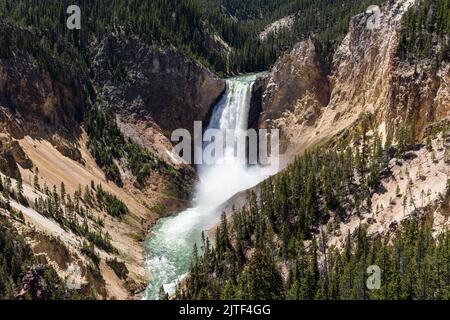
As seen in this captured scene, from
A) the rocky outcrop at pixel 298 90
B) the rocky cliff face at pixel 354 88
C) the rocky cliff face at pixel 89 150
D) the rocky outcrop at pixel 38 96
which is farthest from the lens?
the rocky outcrop at pixel 298 90

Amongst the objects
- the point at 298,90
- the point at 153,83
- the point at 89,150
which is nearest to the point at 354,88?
the point at 298,90

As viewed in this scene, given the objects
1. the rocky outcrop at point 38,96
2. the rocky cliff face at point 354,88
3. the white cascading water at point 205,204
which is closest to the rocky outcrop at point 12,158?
the rocky outcrop at point 38,96

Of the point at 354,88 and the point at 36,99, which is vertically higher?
the point at 354,88

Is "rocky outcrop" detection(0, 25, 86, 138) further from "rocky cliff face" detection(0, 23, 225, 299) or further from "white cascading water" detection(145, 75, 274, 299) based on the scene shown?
"white cascading water" detection(145, 75, 274, 299)

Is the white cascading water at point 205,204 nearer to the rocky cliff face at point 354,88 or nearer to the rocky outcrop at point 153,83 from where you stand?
the rocky outcrop at point 153,83

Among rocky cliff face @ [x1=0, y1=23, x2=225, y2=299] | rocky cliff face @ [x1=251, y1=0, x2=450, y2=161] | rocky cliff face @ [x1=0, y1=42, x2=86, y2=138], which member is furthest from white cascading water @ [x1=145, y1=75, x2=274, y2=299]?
rocky cliff face @ [x1=0, y1=42, x2=86, y2=138]

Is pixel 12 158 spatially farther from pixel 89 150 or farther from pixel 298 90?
pixel 298 90
